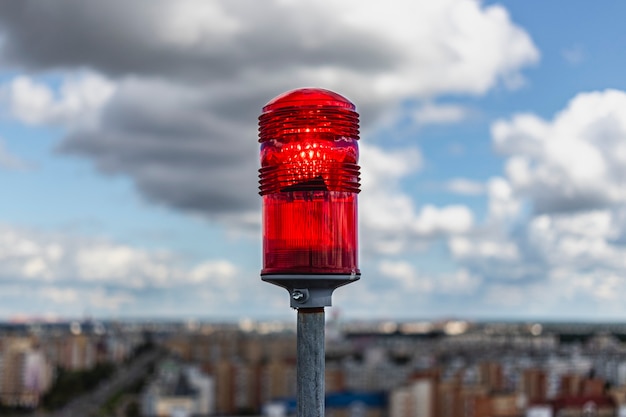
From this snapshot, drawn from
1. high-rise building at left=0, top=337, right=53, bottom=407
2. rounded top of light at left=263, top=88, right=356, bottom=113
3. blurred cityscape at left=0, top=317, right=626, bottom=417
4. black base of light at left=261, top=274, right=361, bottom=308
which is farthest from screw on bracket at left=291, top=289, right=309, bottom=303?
high-rise building at left=0, top=337, right=53, bottom=407

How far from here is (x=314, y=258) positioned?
999mm

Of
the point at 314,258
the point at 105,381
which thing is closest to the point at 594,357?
the point at 105,381

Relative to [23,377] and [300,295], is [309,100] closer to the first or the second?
[300,295]

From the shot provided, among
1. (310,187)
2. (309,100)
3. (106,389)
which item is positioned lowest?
(106,389)

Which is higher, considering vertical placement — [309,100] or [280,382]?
[309,100]

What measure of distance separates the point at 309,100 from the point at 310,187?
0.35 feet

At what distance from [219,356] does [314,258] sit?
4247 cm

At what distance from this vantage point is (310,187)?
100 centimetres

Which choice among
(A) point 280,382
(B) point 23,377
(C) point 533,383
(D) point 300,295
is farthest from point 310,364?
(B) point 23,377

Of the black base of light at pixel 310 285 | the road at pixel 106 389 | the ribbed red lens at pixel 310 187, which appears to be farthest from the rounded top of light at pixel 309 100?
the road at pixel 106 389

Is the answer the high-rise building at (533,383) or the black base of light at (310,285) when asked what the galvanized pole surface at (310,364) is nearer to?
the black base of light at (310,285)

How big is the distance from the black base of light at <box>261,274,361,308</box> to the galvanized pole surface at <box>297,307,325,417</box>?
0.01 meters

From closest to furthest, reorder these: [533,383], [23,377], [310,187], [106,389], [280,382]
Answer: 1. [310,187]
2. [533,383]
3. [280,382]
4. [23,377]
5. [106,389]

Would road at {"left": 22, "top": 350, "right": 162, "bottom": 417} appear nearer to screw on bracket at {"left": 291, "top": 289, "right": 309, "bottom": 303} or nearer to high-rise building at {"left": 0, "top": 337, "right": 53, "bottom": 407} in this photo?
high-rise building at {"left": 0, "top": 337, "right": 53, "bottom": 407}
